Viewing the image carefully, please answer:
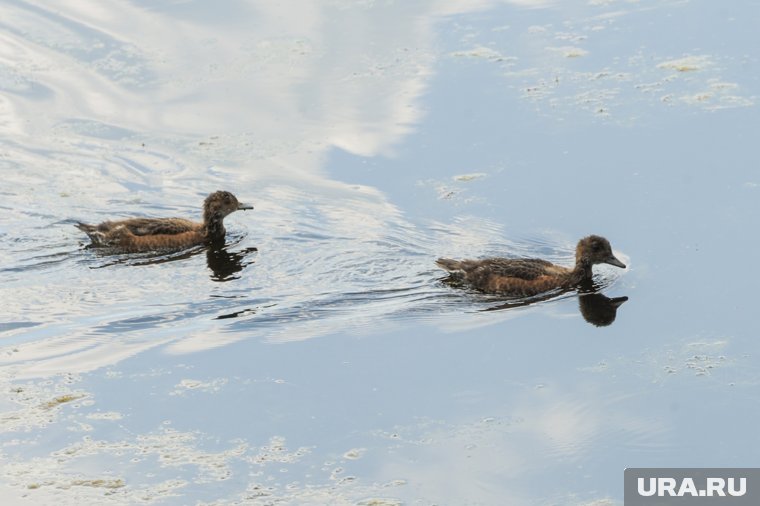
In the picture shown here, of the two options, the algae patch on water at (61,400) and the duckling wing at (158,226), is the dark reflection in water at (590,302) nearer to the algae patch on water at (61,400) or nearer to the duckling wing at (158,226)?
the duckling wing at (158,226)

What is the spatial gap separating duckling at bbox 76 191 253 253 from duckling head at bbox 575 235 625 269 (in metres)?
4.15

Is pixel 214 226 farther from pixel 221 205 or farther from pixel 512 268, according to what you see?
pixel 512 268

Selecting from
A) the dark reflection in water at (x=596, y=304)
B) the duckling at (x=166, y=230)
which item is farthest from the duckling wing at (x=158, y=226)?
the dark reflection in water at (x=596, y=304)

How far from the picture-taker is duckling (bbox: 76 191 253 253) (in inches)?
656

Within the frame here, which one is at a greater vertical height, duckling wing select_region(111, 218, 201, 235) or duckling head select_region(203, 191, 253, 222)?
duckling head select_region(203, 191, 253, 222)

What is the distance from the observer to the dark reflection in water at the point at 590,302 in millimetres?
14461

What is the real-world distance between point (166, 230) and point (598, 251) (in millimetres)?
5075

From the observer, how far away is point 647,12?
21.7 m

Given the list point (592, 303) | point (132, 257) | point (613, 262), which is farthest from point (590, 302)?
point (132, 257)

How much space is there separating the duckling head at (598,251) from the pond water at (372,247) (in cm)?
31

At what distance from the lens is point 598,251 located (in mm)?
15195

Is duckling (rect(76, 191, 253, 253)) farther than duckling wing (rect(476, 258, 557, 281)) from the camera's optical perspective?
Yes

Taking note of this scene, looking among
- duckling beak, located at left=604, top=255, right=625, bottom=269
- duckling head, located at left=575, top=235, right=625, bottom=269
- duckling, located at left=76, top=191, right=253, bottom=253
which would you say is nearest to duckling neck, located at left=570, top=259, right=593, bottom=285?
duckling head, located at left=575, top=235, right=625, bottom=269

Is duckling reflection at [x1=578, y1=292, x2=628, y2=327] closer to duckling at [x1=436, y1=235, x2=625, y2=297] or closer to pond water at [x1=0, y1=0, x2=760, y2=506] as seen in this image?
pond water at [x1=0, y1=0, x2=760, y2=506]
